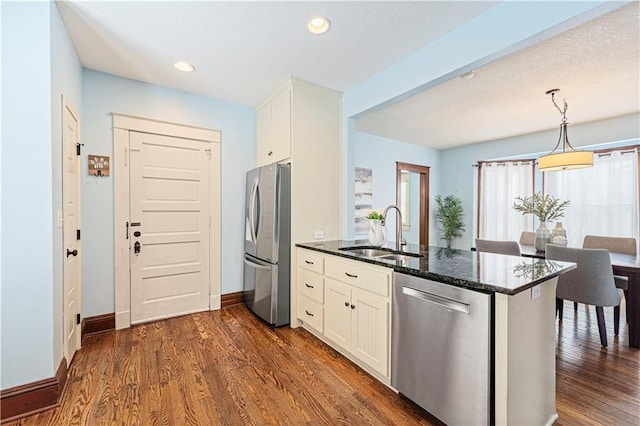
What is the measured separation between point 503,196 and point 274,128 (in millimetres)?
4475

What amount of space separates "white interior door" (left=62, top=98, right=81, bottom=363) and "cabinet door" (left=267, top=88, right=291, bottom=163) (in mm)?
1793

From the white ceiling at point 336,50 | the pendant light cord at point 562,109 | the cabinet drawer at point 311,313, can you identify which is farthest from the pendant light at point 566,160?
the cabinet drawer at point 311,313

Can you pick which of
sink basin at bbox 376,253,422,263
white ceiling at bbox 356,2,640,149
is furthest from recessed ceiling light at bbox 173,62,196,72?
sink basin at bbox 376,253,422,263

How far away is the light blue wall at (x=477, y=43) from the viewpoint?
5.11 ft

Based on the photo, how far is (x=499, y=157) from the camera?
5.18m

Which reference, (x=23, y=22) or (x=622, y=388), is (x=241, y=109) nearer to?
(x=23, y=22)

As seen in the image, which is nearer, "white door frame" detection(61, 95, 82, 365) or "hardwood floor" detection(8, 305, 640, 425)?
"hardwood floor" detection(8, 305, 640, 425)

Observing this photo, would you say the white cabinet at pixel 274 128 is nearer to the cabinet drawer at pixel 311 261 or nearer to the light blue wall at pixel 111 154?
the light blue wall at pixel 111 154

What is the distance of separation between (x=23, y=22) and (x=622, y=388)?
4537mm

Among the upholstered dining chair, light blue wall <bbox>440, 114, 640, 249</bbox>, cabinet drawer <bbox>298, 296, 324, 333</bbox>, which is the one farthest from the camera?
light blue wall <bbox>440, 114, 640, 249</bbox>

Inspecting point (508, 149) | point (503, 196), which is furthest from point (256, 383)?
point (508, 149)

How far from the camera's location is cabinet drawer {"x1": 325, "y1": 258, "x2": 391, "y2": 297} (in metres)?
1.91

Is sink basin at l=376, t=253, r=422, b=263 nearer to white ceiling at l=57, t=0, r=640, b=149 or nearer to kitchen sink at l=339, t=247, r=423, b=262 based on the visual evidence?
kitchen sink at l=339, t=247, r=423, b=262

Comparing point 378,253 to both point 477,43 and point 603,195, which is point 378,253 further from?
point 603,195
